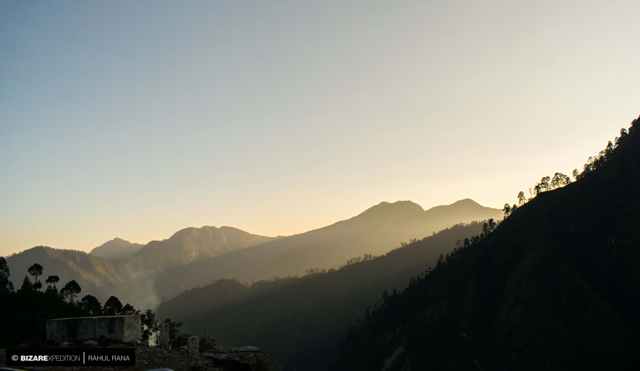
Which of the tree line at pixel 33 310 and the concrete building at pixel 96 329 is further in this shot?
the tree line at pixel 33 310

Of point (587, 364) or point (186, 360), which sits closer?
point (186, 360)

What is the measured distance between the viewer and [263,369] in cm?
3566

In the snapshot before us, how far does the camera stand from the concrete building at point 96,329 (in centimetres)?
3647

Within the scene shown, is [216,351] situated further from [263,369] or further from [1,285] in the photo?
[1,285]

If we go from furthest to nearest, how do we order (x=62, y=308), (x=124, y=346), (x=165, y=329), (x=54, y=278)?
(x=54, y=278), (x=62, y=308), (x=165, y=329), (x=124, y=346)

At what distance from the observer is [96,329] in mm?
36938

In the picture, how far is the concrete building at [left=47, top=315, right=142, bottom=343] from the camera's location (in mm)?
Answer: 36469

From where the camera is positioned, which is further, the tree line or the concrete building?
the tree line

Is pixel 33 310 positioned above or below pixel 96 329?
above

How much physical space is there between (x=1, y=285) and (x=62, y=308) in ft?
93.8

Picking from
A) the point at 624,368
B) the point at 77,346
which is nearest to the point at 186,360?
the point at 77,346

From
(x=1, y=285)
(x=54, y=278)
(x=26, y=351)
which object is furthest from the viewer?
(x=54, y=278)

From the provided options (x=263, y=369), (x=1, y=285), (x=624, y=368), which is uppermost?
(x=1, y=285)

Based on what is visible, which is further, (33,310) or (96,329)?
(33,310)
